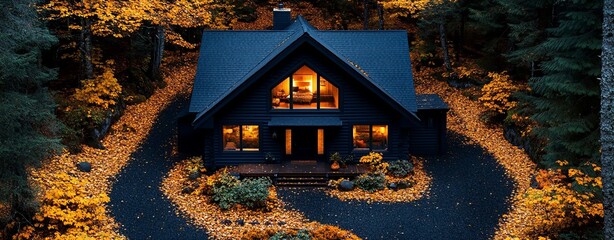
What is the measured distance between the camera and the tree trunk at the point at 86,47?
25842 millimetres

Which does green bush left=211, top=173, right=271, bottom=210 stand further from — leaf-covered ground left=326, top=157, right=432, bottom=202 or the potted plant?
the potted plant

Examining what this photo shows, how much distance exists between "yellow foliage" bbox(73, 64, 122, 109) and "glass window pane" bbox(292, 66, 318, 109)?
9.14 meters

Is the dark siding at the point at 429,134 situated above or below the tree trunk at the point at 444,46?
below

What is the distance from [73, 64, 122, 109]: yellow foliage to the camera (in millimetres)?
26203

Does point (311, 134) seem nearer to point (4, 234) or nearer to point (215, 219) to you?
point (215, 219)

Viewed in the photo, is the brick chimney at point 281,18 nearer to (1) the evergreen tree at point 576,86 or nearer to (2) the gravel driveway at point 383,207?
(2) the gravel driveway at point 383,207

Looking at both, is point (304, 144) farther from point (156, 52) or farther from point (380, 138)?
point (156, 52)

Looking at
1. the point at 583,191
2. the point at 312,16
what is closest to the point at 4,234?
the point at 583,191

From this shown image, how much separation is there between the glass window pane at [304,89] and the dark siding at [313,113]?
1.05 ft

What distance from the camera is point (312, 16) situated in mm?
47656

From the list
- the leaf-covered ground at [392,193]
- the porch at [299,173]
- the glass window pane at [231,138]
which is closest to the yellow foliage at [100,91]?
the glass window pane at [231,138]

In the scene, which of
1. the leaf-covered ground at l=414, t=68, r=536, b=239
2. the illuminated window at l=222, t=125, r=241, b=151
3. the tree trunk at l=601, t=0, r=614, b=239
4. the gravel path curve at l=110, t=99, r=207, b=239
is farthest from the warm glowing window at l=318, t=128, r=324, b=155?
the tree trunk at l=601, t=0, r=614, b=239

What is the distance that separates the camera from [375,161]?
79.3 feet

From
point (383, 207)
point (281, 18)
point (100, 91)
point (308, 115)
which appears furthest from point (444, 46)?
point (100, 91)
